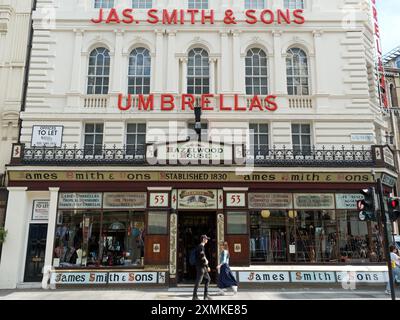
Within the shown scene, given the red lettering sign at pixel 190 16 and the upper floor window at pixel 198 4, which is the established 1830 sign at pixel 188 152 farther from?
the upper floor window at pixel 198 4

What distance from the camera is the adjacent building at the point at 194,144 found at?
15.8 meters

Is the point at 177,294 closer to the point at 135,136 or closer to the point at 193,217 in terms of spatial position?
the point at 193,217

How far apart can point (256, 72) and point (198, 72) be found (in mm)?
3043

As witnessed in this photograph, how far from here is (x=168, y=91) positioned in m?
18.4

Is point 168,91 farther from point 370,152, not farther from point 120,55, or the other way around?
point 370,152

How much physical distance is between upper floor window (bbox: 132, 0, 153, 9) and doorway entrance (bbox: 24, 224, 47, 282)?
1242cm

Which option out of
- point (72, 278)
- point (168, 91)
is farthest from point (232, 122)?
point (72, 278)

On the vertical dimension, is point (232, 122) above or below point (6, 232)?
above

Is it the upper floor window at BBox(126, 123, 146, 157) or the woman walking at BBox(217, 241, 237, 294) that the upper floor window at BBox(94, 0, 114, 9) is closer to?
the upper floor window at BBox(126, 123, 146, 157)

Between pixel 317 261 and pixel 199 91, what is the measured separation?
32.7 ft

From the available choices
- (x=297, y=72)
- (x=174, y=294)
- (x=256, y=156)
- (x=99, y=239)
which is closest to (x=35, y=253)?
(x=99, y=239)

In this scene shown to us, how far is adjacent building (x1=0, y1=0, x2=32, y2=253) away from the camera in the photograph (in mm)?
18219

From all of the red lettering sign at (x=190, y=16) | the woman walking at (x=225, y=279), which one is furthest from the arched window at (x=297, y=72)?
the woman walking at (x=225, y=279)

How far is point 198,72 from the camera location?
19.1 m
